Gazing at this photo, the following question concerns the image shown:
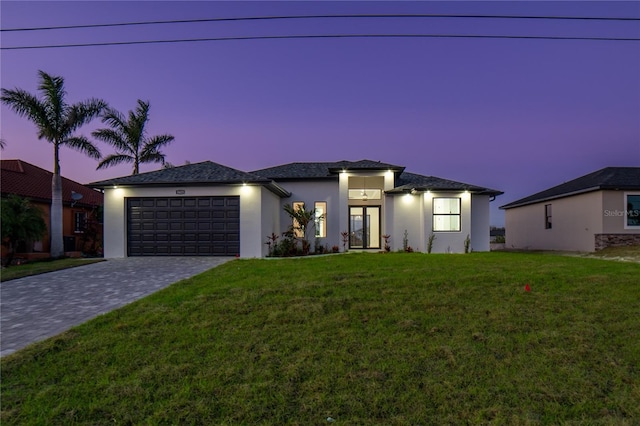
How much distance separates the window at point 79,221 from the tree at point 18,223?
452 centimetres

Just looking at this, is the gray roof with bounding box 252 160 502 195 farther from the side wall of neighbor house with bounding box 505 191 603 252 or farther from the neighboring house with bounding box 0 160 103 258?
the neighboring house with bounding box 0 160 103 258

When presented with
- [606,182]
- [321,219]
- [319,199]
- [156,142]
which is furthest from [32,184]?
[606,182]

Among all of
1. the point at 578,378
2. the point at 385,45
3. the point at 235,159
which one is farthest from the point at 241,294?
the point at 235,159

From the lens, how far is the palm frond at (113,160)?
18.7m

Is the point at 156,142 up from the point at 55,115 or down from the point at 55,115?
up

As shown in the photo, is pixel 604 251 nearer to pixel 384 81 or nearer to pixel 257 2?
pixel 384 81

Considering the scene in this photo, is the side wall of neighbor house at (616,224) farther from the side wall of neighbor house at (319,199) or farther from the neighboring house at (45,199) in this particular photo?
the neighboring house at (45,199)

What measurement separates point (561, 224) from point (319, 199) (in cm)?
1410

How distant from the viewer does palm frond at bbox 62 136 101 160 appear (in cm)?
1466

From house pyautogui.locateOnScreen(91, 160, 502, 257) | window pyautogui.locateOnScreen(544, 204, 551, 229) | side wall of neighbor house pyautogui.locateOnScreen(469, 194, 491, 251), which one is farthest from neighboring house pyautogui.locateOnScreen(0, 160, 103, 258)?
window pyautogui.locateOnScreen(544, 204, 551, 229)

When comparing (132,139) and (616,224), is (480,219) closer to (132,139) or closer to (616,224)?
(616,224)

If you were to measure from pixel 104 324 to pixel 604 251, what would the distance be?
753 inches

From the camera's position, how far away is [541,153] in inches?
1106

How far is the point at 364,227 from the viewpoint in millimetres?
16781
